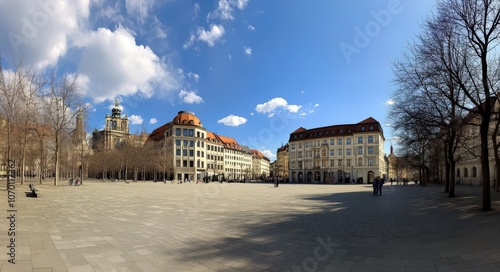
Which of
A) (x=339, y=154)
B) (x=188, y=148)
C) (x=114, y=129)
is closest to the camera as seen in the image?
(x=339, y=154)

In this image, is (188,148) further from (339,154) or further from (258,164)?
(258,164)

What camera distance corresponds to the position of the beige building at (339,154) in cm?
8250

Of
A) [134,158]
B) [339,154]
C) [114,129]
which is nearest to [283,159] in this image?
[339,154]

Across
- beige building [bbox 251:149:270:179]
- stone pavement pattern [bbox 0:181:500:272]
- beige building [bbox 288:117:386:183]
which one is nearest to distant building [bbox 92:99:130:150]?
beige building [bbox 251:149:270:179]

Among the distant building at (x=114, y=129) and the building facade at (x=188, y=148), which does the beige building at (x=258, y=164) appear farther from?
the distant building at (x=114, y=129)

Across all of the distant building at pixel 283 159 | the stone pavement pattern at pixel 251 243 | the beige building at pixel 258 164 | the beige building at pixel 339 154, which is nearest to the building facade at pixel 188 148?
the beige building at pixel 339 154

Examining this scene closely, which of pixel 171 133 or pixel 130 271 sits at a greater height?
pixel 171 133

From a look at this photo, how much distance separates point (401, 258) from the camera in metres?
6.47

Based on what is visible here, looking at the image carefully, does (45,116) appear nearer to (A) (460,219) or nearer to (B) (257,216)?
(B) (257,216)

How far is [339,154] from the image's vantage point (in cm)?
8775

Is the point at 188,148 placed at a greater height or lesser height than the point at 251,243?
greater

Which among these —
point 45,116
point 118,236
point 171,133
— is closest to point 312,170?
point 171,133

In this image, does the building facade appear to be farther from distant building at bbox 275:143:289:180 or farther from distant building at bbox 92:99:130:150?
distant building at bbox 275:143:289:180

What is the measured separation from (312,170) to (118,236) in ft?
293
